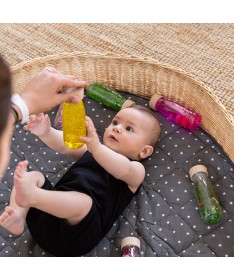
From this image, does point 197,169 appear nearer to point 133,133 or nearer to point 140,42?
point 133,133

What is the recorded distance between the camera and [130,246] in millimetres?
1356

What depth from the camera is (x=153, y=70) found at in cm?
168

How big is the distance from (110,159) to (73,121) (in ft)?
0.44

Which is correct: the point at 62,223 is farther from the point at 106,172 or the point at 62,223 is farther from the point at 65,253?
the point at 106,172

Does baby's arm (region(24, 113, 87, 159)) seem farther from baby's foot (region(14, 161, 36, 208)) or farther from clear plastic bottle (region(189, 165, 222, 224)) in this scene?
clear plastic bottle (region(189, 165, 222, 224))

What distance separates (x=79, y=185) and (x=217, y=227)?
39 cm

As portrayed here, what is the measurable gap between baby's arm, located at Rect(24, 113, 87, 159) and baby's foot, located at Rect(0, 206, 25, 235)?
244 millimetres

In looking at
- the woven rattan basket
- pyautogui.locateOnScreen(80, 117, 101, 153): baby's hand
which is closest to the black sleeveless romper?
pyautogui.locateOnScreen(80, 117, 101, 153): baby's hand

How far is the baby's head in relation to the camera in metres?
1.47

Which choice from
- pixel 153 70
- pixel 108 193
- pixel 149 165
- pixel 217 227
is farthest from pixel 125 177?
Result: pixel 153 70

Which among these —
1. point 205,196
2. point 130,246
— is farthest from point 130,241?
point 205,196

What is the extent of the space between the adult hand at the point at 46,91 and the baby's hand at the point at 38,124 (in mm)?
312

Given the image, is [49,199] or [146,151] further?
[146,151]

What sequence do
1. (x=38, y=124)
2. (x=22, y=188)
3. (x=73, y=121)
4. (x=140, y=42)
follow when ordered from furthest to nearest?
(x=140, y=42) → (x=38, y=124) → (x=73, y=121) → (x=22, y=188)
